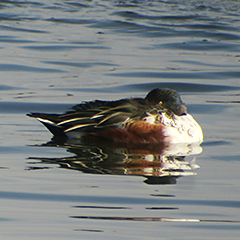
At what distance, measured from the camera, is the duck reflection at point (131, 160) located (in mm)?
5629

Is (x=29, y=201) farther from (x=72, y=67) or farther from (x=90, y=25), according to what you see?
(x=90, y=25)

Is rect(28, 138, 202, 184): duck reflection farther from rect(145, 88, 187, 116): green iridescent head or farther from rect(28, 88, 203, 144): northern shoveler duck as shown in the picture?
rect(145, 88, 187, 116): green iridescent head

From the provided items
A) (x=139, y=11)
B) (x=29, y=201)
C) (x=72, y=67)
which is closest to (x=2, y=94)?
(x=72, y=67)

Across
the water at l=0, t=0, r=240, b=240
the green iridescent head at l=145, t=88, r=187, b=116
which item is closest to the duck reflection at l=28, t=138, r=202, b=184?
the water at l=0, t=0, r=240, b=240

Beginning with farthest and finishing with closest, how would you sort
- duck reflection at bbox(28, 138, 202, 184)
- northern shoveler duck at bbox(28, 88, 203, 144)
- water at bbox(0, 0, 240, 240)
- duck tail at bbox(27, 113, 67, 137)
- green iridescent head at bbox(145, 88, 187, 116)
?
green iridescent head at bbox(145, 88, 187, 116) → duck tail at bbox(27, 113, 67, 137) → northern shoveler duck at bbox(28, 88, 203, 144) → duck reflection at bbox(28, 138, 202, 184) → water at bbox(0, 0, 240, 240)

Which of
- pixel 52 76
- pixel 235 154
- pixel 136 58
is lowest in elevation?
pixel 235 154

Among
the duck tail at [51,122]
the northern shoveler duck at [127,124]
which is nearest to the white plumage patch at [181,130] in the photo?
the northern shoveler duck at [127,124]

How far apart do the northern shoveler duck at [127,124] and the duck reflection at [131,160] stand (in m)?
0.09

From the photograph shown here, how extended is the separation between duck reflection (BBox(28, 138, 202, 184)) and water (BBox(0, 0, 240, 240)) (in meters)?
0.03

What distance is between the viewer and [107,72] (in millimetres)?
11422

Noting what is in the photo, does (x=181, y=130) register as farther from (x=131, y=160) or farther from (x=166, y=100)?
(x=131, y=160)

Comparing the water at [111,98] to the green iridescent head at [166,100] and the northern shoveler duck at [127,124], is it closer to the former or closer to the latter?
the northern shoveler duck at [127,124]

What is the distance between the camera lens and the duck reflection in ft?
18.5

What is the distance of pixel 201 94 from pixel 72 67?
8.61 feet
